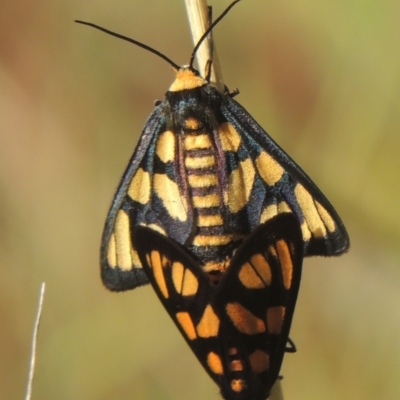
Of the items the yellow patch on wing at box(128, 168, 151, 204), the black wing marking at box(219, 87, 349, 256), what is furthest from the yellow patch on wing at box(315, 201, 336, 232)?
the yellow patch on wing at box(128, 168, 151, 204)

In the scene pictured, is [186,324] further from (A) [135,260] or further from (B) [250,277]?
(A) [135,260]

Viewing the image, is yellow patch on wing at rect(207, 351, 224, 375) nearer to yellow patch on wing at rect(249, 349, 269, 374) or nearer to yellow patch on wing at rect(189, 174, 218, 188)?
yellow patch on wing at rect(249, 349, 269, 374)

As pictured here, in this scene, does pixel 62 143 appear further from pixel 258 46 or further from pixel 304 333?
pixel 304 333

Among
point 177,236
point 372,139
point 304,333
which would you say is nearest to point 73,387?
point 304,333

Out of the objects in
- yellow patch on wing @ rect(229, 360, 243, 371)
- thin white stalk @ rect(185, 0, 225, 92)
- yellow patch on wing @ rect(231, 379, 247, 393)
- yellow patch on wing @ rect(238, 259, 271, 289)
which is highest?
thin white stalk @ rect(185, 0, 225, 92)

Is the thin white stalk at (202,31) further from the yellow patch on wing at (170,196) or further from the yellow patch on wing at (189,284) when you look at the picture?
the yellow patch on wing at (189,284)
